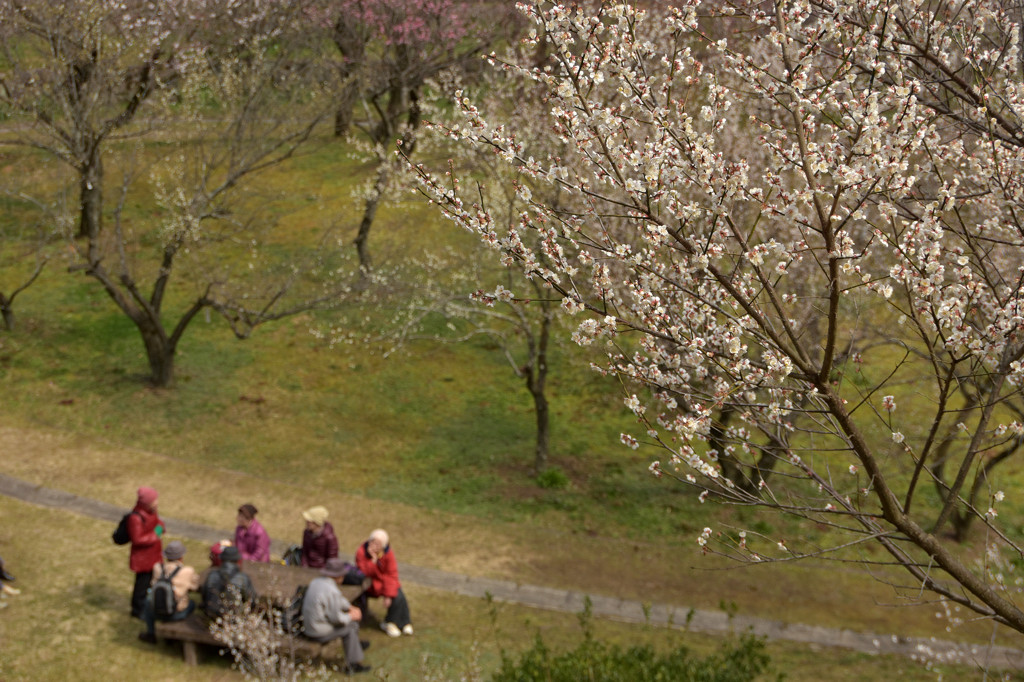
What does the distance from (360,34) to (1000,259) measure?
591 inches

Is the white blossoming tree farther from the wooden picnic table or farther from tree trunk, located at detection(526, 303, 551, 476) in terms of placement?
tree trunk, located at detection(526, 303, 551, 476)

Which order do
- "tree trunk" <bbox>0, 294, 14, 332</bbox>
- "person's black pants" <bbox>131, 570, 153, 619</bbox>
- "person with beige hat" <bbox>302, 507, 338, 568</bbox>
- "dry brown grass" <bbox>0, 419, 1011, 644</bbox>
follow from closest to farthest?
"person's black pants" <bbox>131, 570, 153, 619</bbox>
"person with beige hat" <bbox>302, 507, 338, 568</bbox>
"dry brown grass" <bbox>0, 419, 1011, 644</bbox>
"tree trunk" <bbox>0, 294, 14, 332</bbox>

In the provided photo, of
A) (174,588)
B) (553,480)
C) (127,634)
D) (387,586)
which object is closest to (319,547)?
(387,586)

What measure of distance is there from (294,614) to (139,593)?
1829 mm

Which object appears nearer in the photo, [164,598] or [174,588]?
[164,598]

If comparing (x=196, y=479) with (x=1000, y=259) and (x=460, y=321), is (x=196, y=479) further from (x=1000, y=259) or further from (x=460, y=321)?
(x=1000, y=259)

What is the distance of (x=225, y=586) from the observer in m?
9.82

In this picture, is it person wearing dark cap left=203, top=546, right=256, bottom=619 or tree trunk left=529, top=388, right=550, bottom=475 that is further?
tree trunk left=529, top=388, right=550, bottom=475

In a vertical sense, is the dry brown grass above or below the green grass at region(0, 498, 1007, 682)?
above

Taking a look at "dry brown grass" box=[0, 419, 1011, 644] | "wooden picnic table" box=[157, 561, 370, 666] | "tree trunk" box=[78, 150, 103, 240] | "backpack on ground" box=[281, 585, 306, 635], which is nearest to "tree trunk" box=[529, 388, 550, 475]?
"dry brown grass" box=[0, 419, 1011, 644]

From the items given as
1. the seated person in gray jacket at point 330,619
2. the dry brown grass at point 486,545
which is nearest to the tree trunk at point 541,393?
the dry brown grass at point 486,545

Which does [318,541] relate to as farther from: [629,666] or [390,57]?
[390,57]

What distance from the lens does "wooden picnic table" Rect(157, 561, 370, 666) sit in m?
9.60

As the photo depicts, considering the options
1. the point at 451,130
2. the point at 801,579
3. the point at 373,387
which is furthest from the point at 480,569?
the point at 451,130
